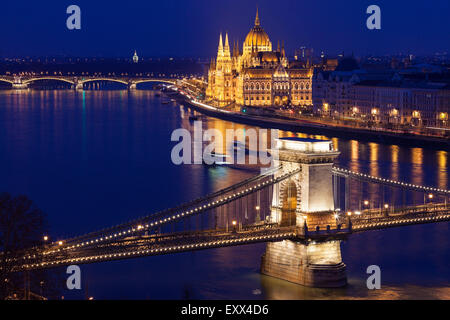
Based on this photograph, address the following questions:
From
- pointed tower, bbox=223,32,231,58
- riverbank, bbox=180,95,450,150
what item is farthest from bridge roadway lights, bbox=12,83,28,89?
riverbank, bbox=180,95,450,150

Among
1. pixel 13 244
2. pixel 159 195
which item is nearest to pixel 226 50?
pixel 159 195

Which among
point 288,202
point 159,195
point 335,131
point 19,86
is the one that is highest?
point 19,86

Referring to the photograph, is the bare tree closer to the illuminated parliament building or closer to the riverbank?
the riverbank

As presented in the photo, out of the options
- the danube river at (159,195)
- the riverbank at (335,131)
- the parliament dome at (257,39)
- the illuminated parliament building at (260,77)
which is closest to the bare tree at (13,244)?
the danube river at (159,195)

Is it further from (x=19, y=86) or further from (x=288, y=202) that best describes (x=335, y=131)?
(x=19, y=86)

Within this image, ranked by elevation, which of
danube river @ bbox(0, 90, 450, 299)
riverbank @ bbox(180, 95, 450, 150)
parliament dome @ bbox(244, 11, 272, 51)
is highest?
parliament dome @ bbox(244, 11, 272, 51)

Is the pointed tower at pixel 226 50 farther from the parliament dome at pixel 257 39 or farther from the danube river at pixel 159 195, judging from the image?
the danube river at pixel 159 195
